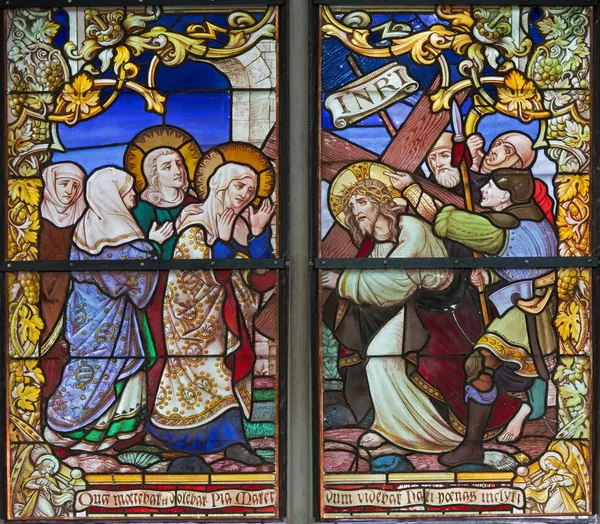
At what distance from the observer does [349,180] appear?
354 centimetres

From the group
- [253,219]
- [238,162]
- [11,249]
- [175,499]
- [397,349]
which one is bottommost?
[175,499]

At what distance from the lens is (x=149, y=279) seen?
353cm

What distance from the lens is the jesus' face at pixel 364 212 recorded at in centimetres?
353

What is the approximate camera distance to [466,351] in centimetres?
353

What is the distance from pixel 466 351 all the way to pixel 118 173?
147cm

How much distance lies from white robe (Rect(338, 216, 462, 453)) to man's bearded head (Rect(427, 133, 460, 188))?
0.21m

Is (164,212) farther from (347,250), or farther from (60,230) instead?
(347,250)

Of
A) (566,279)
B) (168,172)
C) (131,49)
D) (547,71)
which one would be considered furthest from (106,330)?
(547,71)

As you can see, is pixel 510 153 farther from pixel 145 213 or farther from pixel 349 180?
pixel 145 213

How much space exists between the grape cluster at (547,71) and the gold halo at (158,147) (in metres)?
1.31

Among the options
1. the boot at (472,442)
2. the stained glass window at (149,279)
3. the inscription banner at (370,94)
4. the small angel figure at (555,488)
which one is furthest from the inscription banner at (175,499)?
the inscription banner at (370,94)

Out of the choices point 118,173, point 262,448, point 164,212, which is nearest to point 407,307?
point 262,448

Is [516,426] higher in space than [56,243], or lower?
lower

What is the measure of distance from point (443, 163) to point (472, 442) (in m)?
1.05
